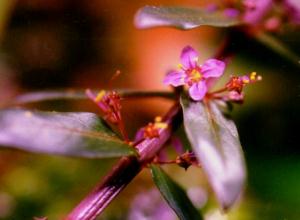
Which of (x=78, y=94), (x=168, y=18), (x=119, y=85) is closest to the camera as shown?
(x=168, y=18)

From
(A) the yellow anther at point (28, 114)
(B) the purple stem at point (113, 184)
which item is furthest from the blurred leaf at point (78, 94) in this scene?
(A) the yellow anther at point (28, 114)

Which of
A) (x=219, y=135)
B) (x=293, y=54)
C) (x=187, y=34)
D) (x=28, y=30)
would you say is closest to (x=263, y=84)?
(x=187, y=34)

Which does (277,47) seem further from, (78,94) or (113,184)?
(113,184)

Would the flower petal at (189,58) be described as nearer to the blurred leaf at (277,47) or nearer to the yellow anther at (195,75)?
the yellow anther at (195,75)

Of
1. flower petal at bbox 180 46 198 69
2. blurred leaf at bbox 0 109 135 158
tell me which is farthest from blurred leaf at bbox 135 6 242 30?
blurred leaf at bbox 0 109 135 158

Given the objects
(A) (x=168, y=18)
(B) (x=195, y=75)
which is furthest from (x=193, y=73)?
(A) (x=168, y=18)

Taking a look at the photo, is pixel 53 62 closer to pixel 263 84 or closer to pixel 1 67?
pixel 1 67
